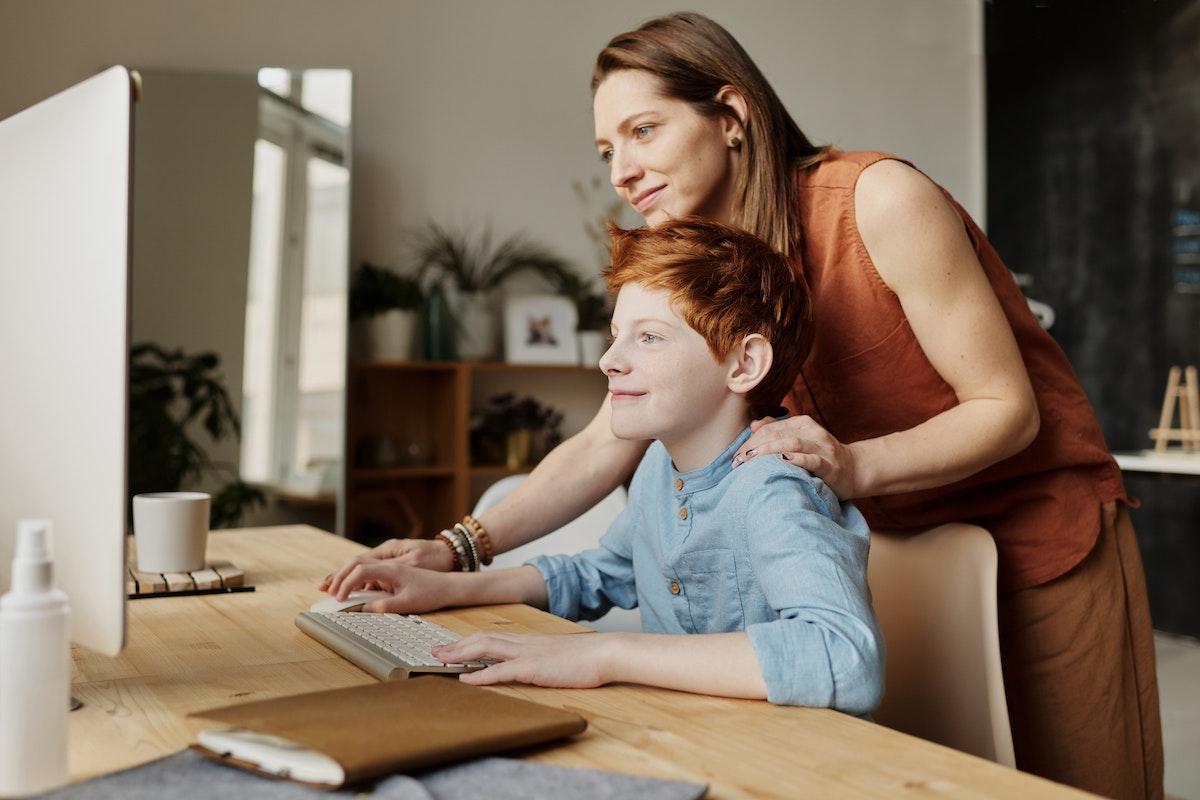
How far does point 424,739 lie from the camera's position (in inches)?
28.9

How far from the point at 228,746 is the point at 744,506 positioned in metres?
0.53

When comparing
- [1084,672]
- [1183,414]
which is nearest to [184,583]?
[1084,672]

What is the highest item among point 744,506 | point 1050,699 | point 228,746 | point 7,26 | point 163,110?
point 7,26

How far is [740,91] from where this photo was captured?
1.42 metres

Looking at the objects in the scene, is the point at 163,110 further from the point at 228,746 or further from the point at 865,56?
the point at 228,746

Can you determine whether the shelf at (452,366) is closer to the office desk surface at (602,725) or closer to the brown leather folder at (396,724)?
the office desk surface at (602,725)

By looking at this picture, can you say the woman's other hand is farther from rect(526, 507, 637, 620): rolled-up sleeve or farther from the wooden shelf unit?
the wooden shelf unit

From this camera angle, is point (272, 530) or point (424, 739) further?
point (272, 530)

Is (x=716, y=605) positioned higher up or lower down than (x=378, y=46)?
lower down

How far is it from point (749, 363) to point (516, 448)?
3439 millimetres

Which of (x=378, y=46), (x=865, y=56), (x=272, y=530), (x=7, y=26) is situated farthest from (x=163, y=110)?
(x=865, y=56)

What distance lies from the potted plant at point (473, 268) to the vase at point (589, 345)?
12.1 inches

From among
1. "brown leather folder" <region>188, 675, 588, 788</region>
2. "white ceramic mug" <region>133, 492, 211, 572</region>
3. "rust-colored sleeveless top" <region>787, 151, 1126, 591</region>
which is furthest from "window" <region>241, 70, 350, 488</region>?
"brown leather folder" <region>188, 675, 588, 788</region>

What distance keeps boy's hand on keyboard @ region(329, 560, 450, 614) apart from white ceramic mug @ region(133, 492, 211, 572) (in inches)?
12.1
